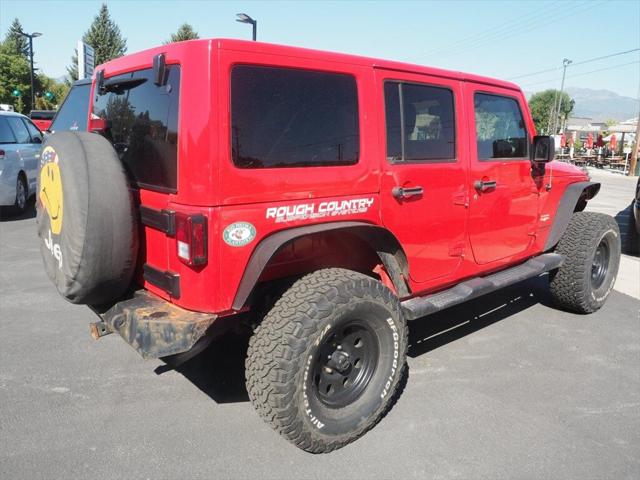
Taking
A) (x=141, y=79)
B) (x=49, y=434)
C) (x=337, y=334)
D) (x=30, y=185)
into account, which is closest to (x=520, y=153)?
(x=337, y=334)

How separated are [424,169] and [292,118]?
1031 mm

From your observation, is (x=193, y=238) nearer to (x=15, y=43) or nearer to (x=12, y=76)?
(x=12, y=76)

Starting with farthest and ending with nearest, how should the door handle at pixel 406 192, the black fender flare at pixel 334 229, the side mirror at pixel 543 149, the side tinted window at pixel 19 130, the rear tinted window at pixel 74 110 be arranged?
the side tinted window at pixel 19 130 < the rear tinted window at pixel 74 110 < the side mirror at pixel 543 149 < the door handle at pixel 406 192 < the black fender flare at pixel 334 229

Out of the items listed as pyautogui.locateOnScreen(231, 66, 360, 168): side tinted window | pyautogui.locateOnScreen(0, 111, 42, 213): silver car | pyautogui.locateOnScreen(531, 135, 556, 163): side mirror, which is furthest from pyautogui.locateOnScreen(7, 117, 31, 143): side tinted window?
pyautogui.locateOnScreen(531, 135, 556, 163): side mirror

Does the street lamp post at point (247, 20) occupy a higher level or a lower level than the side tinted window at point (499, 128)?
higher

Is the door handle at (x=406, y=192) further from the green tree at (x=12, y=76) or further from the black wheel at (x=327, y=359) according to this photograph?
the green tree at (x=12, y=76)

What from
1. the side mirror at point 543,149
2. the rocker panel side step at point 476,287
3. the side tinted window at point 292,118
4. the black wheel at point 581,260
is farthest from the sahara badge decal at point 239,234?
the black wheel at point 581,260

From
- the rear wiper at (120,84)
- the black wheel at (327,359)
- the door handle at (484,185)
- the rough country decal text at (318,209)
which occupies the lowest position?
the black wheel at (327,359)

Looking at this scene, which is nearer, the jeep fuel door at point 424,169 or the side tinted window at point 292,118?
the side tinted window at point 292,118

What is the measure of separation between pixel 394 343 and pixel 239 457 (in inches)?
41.5

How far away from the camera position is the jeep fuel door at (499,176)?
12.0ft

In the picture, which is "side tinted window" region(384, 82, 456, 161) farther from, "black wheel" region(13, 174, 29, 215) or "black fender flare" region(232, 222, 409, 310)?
"black wheel" region(13, 174, 29, 215)

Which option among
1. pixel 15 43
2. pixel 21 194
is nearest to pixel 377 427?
pixel 21 194

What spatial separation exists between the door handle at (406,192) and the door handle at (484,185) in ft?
2.01
